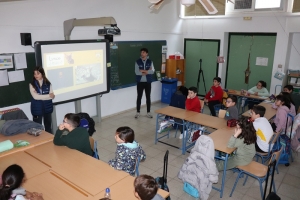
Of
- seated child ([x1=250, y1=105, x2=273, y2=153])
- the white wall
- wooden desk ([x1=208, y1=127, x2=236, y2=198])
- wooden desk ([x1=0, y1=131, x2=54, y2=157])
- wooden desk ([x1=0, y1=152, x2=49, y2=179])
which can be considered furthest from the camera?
the white wall

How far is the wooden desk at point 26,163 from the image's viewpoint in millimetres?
2705

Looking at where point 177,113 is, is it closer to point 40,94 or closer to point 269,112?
point 269,112

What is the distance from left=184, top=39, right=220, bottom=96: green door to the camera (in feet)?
28.3

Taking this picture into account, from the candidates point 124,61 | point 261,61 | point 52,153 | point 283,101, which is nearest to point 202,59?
point 261,61

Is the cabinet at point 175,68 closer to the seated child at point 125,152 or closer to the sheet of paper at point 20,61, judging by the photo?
the sheet of paper at point 20,61

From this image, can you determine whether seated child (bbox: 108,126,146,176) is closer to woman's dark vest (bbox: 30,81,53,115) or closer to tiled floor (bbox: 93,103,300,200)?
tiled floor (bbox: 93,103,300,200)

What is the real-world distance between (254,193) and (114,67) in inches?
177

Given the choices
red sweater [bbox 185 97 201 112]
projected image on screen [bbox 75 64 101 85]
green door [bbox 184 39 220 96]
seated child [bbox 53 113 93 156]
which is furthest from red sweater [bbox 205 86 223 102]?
seated child [bbox 53 113 93 156]

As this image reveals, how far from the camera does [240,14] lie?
25.2 ft

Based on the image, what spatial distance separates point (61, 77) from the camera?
209 inches

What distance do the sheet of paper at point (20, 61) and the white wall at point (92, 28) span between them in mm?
104

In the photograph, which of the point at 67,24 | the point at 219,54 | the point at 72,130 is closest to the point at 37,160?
the point at 72,130

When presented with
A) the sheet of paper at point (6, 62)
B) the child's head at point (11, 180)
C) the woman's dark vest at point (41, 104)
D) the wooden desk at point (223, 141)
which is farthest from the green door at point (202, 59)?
the child's head at point (11, 180)

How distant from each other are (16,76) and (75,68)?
Result: 3.74 feet
